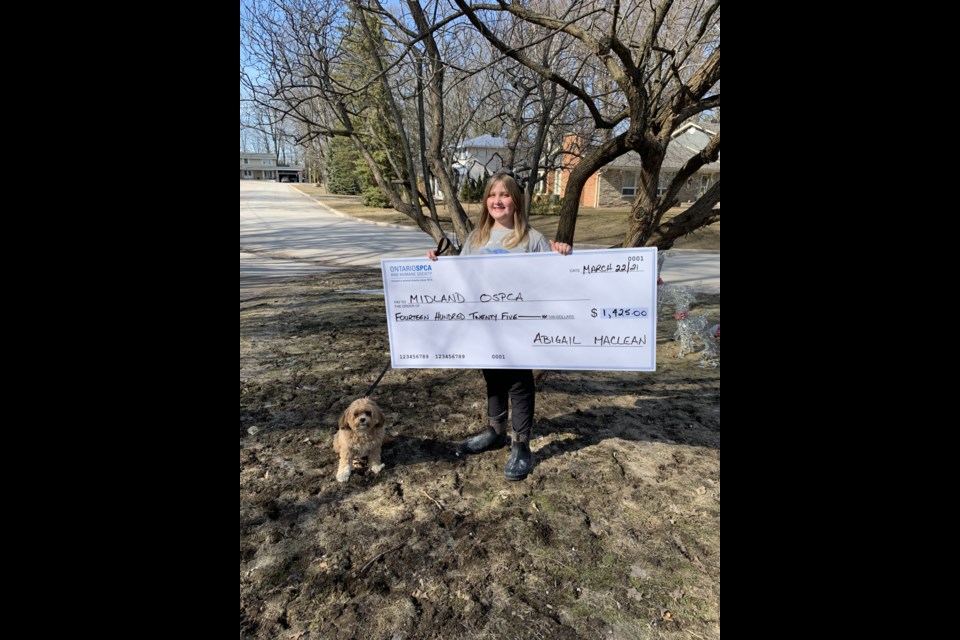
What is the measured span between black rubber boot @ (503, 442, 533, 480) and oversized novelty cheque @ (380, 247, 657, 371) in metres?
0.72

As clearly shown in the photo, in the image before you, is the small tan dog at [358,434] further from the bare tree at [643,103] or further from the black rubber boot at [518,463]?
the bare tree at [643,103]

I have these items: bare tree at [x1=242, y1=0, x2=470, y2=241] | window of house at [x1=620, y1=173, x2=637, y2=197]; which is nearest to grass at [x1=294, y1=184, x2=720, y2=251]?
window of house at [x1=620, y1=173, x2=637, y2=197]

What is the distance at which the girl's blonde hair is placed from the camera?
9.51 feet

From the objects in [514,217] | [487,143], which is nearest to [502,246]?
[514,217]

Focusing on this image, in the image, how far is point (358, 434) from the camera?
3195mm

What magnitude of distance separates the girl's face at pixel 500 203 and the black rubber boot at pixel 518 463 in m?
1.41

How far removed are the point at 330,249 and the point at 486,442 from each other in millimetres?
14144

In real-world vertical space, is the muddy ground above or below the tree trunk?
below

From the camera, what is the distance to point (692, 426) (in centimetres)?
410

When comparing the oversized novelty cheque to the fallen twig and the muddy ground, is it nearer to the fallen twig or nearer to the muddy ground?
the muddy ground

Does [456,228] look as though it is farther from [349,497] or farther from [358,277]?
[358,277]

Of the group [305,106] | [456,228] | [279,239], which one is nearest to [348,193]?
[279,239]

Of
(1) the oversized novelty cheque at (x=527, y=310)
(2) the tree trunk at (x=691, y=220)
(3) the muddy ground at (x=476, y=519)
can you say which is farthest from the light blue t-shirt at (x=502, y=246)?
(2) the tree trunk at (x=691, y=220)

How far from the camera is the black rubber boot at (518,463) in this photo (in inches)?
127
